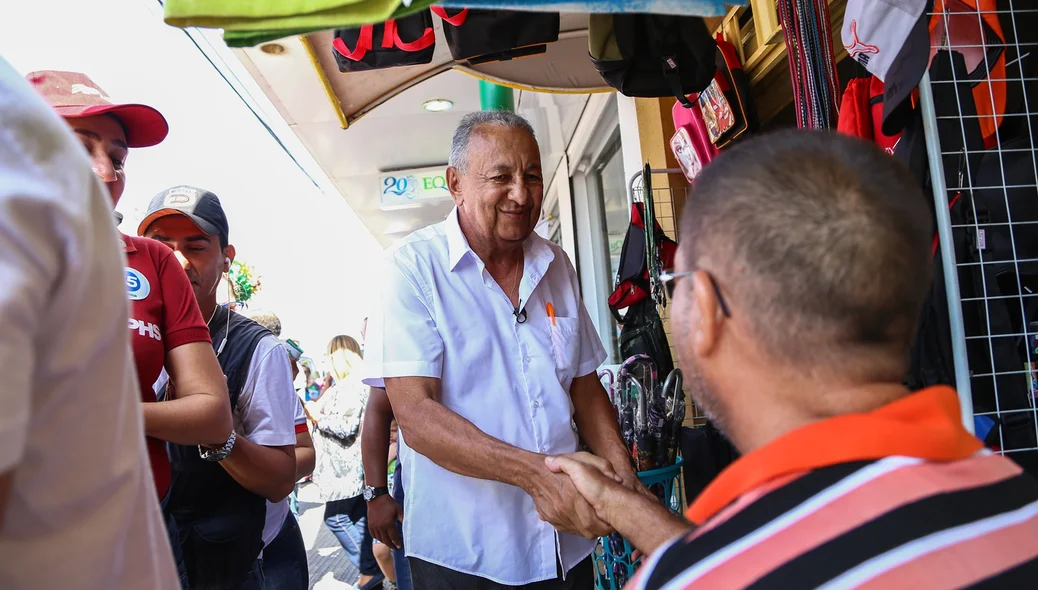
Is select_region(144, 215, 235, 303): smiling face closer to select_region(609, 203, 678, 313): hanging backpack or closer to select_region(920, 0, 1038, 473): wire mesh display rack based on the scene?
select_region(609, 203, 678, 313): hanging backpack

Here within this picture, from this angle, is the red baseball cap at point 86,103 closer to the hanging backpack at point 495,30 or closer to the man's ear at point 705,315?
the hanging backpack at point 495,30

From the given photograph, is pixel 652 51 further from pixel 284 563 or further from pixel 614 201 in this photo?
pixel 614 201

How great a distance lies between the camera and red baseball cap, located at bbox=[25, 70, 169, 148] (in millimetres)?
1629

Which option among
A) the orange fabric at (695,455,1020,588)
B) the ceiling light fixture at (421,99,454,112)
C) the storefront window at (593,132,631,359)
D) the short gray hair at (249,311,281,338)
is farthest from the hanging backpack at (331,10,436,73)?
the ceiling light fixture at (421,99,454,112)

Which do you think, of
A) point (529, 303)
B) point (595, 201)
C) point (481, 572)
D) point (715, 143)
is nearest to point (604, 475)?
point (481, 572)

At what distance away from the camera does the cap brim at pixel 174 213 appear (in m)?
2.42

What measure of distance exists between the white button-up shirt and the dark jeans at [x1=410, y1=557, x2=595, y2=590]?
0.10 feet

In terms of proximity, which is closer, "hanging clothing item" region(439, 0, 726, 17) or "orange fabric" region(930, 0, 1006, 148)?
"hanging clothing item" region(439, 0, 726, 17)

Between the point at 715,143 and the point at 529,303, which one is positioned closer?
the point at 529,303

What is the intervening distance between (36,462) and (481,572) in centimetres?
171

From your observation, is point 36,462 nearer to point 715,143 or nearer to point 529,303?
point 529,303

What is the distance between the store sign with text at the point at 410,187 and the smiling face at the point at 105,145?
7.40m

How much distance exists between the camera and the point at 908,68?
179 cm

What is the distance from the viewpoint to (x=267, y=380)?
2.44 meters
